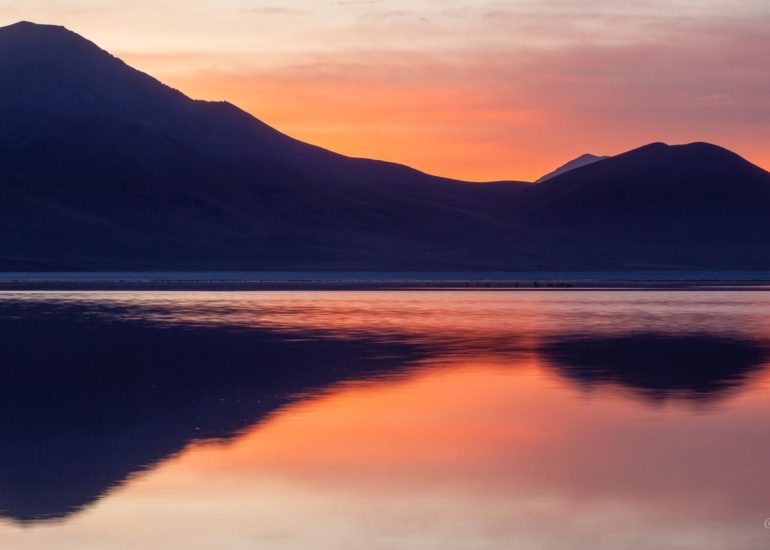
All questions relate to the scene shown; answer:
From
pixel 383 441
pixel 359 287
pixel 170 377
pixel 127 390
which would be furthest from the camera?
pixel 359 287

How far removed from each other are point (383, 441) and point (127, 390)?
6013mm

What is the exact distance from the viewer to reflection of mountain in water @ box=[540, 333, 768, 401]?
67.6 feet

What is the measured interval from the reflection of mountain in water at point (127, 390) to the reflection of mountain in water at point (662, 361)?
124 inches

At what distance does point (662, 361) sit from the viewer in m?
24.6

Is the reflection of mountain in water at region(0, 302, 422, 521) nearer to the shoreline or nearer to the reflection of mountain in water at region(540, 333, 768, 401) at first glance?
the reflection of mountain in water at region(540, 333, 768, 401)

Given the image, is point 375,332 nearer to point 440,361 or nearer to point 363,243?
point 440,361

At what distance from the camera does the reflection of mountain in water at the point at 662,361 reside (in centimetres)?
2059

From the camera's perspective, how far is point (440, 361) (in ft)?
80.6

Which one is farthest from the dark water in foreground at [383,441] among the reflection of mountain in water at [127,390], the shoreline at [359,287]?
the shoreline at [359,287]

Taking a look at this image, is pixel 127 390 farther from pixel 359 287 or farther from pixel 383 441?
pixel 359 287

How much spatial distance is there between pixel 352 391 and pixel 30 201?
15549 cm

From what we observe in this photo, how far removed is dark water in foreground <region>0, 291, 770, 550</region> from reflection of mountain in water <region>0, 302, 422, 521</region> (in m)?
0.05

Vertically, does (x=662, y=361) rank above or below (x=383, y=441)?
above

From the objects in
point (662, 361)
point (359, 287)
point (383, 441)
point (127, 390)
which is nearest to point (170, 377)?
point (127, 390)
